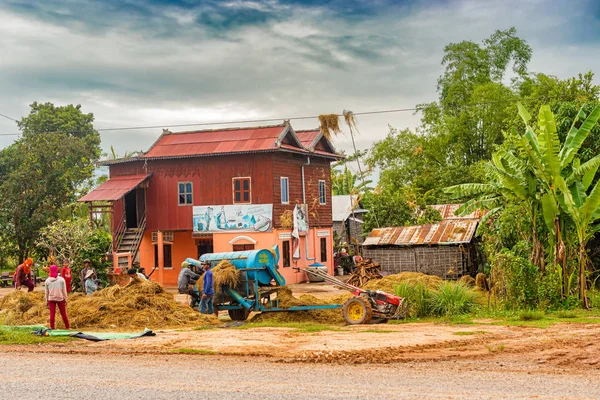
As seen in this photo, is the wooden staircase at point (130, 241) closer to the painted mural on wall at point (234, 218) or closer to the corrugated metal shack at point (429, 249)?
the painted mural on wall at point (234, 218)

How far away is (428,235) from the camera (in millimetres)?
30094

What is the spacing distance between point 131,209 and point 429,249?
1548cm

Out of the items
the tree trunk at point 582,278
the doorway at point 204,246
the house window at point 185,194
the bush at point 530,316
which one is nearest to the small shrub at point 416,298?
the bush at point 530,316

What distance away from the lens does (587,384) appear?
419 inches

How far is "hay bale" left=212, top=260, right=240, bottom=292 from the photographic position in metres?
20.7

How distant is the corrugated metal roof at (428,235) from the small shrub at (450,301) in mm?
8980

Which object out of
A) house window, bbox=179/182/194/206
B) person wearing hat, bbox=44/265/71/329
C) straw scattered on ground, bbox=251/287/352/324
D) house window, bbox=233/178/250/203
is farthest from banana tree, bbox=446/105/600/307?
house window, bbox=179/182/194/206

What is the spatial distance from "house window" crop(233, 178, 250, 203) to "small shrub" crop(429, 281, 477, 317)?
1627 cm

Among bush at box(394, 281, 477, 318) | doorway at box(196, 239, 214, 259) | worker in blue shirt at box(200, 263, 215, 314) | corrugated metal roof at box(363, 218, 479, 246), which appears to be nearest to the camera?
bush at box(394, 281, 477, 318)

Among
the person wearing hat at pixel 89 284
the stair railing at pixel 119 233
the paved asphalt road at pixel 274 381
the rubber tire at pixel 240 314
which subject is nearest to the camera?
the paved asphalt road at pixel 274 381

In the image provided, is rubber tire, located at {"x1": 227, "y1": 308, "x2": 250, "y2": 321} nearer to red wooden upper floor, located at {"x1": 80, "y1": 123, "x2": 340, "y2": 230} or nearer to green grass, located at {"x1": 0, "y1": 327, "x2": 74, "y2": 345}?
green grass, located at {"x1": 0, "y1": 327, "x2": 74, "y2": 345}

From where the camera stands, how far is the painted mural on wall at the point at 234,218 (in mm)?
34906

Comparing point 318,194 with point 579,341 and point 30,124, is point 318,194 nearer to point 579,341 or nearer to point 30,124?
point 579,341

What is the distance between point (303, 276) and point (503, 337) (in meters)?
22.0
